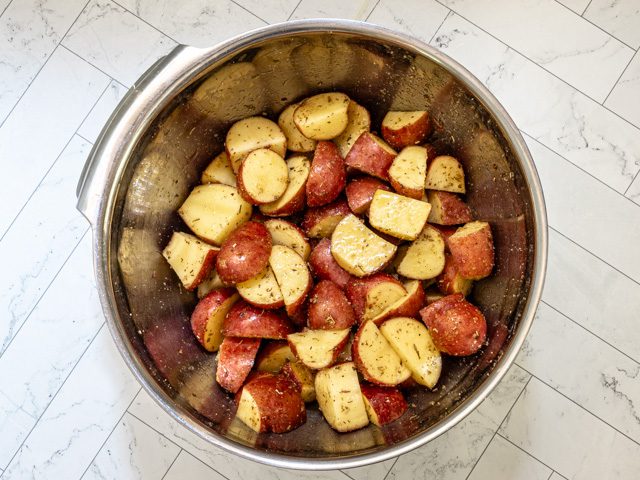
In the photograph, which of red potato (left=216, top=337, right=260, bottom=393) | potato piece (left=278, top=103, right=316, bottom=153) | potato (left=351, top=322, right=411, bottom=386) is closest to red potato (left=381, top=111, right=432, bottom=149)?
potato piece (left=278, top=103, right=316, bottom=153)

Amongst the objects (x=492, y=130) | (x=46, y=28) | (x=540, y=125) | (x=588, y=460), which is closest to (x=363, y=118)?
(x=492, y=130)

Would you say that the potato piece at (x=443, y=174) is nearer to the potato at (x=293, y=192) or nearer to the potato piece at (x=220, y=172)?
the potato at (x=293, y=192)

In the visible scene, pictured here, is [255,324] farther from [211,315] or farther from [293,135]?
[293,135]

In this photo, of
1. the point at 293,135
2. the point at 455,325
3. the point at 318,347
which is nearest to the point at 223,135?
the point at 293,135

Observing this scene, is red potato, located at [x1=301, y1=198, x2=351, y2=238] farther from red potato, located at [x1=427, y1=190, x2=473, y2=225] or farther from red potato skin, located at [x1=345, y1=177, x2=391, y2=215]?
red potato, located at [x1=427, y1=190, x2=473, y2=225]

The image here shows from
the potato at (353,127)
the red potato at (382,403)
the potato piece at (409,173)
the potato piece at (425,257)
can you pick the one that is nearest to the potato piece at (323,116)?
the potato at (353,127)

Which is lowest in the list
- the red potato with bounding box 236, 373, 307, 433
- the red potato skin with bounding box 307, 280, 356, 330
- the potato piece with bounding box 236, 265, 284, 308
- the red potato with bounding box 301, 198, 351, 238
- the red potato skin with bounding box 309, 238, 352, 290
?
the red potato with bounding box 236, 373, 307, 433
